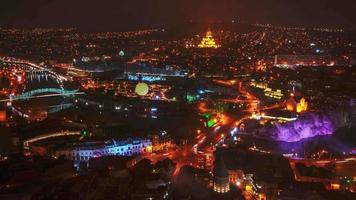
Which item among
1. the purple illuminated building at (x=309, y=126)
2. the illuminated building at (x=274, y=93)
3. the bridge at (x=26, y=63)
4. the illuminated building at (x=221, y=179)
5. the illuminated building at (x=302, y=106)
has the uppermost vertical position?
the bridge at (x=26, y=63)

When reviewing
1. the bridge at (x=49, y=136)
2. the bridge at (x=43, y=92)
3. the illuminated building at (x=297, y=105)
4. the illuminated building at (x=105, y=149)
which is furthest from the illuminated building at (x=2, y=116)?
the illuminated building at (x=297, y=105)

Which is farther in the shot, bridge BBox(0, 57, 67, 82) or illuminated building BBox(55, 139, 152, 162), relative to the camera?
bridge BBox(0, 57, 67, 82)

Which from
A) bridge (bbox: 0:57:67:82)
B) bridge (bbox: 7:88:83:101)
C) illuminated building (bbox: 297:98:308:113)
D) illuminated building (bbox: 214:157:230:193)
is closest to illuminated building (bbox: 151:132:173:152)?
illuminated building (bbox: 214:157:230:193)

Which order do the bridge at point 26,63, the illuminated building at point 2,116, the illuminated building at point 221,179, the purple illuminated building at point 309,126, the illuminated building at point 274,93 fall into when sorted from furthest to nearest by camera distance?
the bridge at point 26,63, the illuminated building at point 274,93, the illuminated building at point 2,116, the purple illuminated building at point 309,126, the illuminated building at point 221,179

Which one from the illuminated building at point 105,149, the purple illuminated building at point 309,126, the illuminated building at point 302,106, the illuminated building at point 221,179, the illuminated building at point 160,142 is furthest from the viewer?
the illuminated building at point 302,106

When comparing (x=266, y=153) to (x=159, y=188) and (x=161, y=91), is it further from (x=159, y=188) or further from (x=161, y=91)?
(x=161, y=91)

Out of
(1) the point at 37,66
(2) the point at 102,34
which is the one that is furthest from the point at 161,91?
(2) the point at 102,34

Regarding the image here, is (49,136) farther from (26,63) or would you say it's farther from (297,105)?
(26,63)

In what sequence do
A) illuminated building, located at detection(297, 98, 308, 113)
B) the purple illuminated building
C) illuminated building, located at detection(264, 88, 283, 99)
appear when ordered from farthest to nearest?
illuminated building, located at detection(264, 88, 283, 99), illuminated building, located at detection(297, 98, 308, 113), the purple illuminated building

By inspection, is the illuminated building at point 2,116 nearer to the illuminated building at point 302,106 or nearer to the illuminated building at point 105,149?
the illuminated building at point 105,149

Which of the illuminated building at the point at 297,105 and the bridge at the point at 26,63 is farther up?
the bridge at the point at 26,63

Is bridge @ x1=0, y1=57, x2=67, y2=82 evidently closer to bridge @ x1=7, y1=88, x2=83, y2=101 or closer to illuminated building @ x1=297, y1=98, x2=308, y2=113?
bridge @ x1=7, y1=88, x2=83, y2=101
